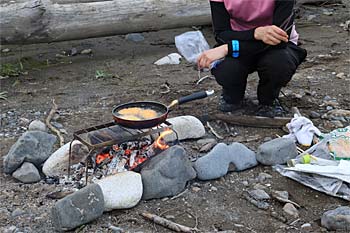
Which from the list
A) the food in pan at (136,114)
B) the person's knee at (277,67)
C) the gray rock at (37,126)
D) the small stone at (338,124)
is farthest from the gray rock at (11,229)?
the small stone at (338,124)

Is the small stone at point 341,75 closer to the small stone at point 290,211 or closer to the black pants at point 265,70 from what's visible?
the black pants at point 265,70

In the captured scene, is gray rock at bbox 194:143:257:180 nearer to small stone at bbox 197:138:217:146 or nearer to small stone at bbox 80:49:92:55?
small stone at bbox 197:138:217:146

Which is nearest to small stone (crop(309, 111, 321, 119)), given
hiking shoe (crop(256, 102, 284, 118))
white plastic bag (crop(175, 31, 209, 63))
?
hiking shoe (crop(256, 102, 284, 118))

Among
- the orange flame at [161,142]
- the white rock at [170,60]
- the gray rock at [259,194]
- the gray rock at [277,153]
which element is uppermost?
the orange flame at [161,142]

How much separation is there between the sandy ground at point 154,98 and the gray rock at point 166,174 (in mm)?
55

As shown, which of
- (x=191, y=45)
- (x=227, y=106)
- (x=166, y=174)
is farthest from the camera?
(x=191, y=45)

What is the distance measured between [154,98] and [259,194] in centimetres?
181

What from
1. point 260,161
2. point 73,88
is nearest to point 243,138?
point 260,161

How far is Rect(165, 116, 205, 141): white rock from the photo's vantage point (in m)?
3.92

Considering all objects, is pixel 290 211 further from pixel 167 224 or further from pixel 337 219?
pixel 167 224

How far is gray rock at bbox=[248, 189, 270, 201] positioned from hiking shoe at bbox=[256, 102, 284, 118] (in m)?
1.07

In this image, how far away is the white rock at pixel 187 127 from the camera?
392 centimetres

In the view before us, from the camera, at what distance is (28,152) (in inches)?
142

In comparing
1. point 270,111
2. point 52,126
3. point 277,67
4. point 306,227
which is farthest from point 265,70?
point 52,126
